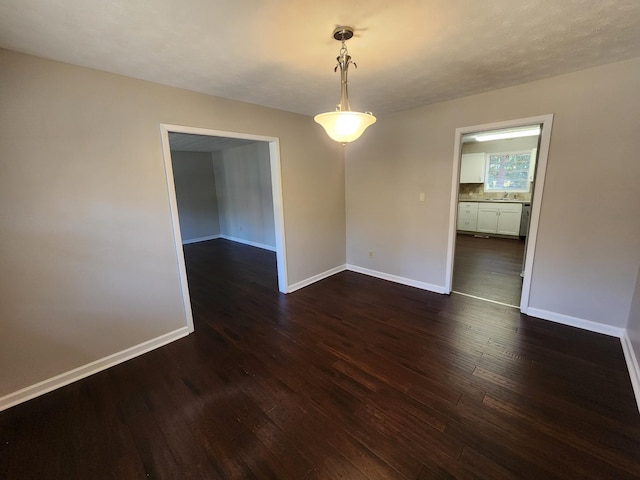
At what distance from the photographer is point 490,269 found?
4.41 meters

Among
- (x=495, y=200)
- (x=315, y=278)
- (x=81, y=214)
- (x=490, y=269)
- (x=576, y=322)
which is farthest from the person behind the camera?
(x=495, y=200)

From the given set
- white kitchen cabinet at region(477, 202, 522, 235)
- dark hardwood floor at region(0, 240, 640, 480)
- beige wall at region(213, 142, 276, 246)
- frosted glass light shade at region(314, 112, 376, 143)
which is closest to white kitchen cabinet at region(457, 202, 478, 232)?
white kitchen cabinet at region(477, 202, 522, 235)

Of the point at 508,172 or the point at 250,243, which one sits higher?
the point at 508,172

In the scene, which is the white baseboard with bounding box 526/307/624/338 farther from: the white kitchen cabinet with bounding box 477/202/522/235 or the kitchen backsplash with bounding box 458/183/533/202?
the kitchen backsplash with bounding box 458/183/533/202

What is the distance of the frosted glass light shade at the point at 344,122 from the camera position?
1.54m

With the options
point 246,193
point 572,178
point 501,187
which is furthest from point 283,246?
point 501,187

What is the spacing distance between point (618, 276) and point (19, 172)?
196 inches

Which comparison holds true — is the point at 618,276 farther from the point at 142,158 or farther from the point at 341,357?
the point at 142,158

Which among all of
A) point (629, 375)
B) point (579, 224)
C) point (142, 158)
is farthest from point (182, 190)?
point (629, 375)

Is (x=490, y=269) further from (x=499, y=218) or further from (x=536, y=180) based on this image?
(x=499, y=218)

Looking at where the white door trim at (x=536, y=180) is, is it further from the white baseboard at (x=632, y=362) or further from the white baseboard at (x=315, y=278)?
the white baseboard at (x=315, y=278)

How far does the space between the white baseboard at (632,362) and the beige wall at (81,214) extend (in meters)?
3.81

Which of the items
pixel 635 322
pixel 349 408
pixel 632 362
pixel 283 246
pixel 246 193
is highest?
pixel 246 193

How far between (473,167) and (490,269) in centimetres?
370
